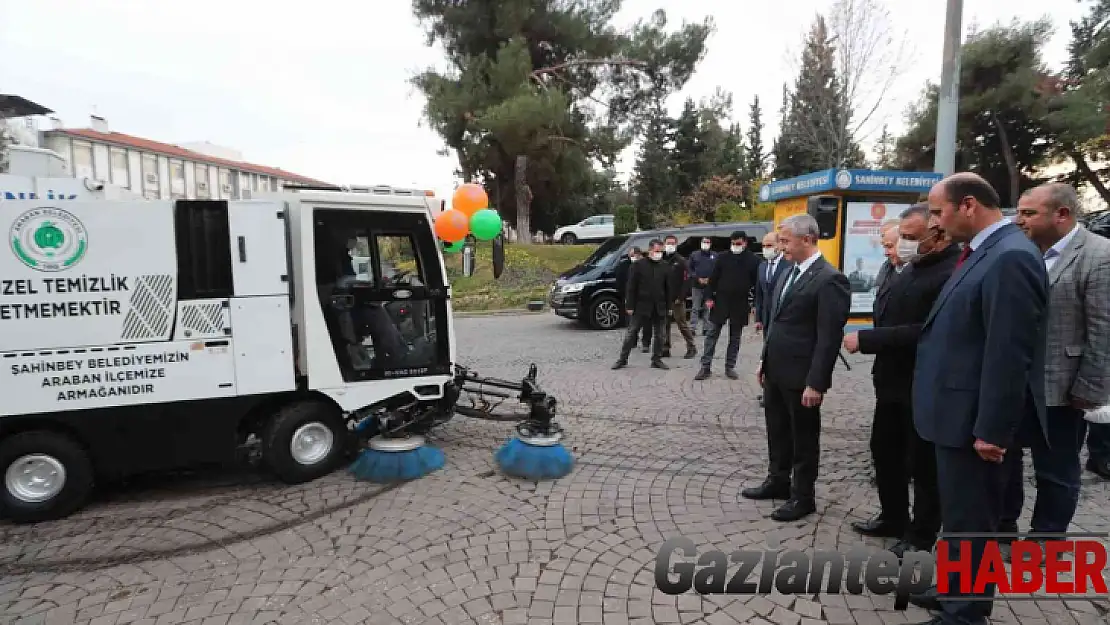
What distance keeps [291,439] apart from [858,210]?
8010mm

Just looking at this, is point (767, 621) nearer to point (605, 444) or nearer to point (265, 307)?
point (605, 444)

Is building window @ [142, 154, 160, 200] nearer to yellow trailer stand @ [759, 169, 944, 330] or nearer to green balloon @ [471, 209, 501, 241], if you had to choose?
green balloon @ [471, 209, 501, 241]

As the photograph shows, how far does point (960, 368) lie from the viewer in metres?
2.50

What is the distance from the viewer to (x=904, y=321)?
10.9 feet

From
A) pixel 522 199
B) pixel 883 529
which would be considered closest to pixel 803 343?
pixel 883 529

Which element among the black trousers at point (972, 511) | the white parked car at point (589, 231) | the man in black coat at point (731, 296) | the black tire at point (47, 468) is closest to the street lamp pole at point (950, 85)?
the man in black coat at point (731, 296)

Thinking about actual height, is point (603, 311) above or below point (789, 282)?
below

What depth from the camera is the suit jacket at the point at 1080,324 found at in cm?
324

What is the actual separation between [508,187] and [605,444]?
20589 mm

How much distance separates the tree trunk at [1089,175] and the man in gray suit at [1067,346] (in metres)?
30.3

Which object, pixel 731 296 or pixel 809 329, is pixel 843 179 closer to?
pixel 731 296

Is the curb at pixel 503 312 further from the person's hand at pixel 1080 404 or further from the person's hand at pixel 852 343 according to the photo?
the person's hand at pixel 1080 404

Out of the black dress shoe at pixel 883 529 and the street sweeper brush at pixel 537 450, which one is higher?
the street sweeper brush at pixel 537 450

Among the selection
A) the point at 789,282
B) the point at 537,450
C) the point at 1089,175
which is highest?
the point at 1089,175
